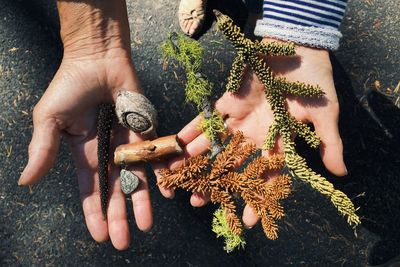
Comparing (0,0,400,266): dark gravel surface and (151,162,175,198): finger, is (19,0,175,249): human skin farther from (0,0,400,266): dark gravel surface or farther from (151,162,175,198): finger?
(0,0,400,266): dark gravel surface

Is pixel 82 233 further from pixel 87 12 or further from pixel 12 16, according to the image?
pixel 12 16

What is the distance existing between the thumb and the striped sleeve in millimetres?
1491

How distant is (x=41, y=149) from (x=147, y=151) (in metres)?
0.62

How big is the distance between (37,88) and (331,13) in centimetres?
239

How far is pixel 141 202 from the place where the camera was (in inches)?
108

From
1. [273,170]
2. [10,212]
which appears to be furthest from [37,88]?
[273,170]

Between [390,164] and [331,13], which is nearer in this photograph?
[331,13]

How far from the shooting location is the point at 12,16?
369 cm

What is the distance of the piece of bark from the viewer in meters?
2.65

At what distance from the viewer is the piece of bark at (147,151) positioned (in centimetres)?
265

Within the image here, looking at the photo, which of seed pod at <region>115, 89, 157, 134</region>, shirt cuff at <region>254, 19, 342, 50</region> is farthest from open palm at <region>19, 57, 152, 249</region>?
shirt cuff at <region>254, 19, 342, 50</region>

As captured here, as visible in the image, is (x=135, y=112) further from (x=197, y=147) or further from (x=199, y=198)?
(x=199, y=198)

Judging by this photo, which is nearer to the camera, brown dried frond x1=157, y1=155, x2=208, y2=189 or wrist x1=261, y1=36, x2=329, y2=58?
brown dried frond x1=157, y1=155, x2=208, y2=189

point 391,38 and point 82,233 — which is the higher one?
point 391,38
